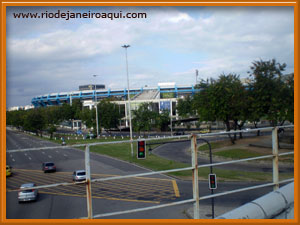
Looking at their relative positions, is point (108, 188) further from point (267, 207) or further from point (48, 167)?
point (267, 207)

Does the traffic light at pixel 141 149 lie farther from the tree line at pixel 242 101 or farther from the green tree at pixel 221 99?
the green tree at pixel 221 99

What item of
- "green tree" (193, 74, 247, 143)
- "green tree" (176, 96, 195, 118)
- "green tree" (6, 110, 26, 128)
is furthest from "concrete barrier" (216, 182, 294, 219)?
"green tree" (176, 96, 195, 118)

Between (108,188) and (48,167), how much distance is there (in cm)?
647

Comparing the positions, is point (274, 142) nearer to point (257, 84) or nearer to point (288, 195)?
point (288, 195)

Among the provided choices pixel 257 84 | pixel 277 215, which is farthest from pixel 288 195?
pixel 257 84

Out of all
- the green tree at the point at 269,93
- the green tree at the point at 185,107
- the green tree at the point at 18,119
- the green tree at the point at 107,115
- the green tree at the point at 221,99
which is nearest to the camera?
the green tree at the point at 269,93

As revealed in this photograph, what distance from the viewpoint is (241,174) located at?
717 inches

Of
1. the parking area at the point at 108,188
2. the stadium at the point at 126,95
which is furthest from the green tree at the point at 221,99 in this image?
the stadium at the point at 126,95

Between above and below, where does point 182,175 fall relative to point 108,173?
below

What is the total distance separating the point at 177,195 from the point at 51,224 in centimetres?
1131

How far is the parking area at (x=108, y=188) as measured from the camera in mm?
4066

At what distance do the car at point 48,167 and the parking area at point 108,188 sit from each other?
0.08 m

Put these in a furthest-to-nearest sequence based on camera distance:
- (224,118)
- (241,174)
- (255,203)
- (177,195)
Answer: (224,118), (241,174), (177,195), (255,203)

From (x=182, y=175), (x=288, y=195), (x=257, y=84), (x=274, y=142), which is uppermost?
(x=257, y=84)
